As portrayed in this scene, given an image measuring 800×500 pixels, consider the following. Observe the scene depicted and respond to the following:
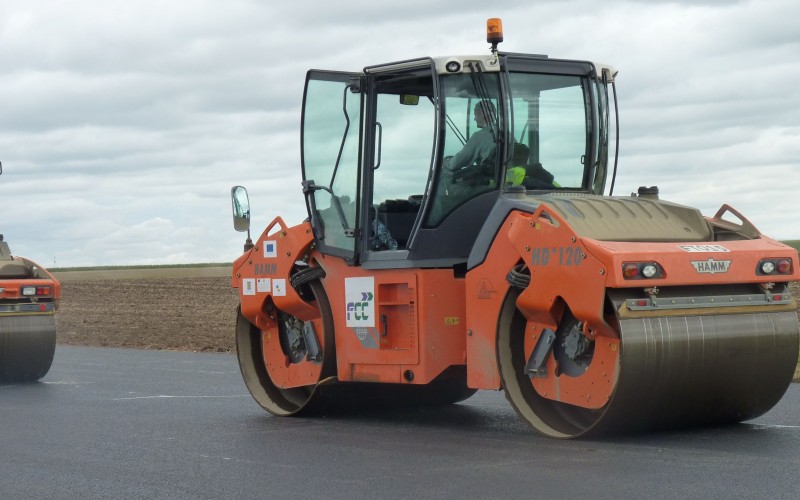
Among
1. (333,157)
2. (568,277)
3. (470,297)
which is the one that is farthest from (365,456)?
(333,157)

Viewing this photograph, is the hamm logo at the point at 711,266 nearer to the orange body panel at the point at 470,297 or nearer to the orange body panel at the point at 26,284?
the orange body panel at the point at 470,297

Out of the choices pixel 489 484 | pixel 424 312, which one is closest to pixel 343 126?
pixel 424 312

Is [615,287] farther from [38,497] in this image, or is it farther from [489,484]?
[38,497]

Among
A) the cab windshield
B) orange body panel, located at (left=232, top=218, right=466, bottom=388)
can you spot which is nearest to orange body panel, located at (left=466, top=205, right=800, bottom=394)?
orange body panel, located at (left=232, top=218, right=466, bottom=388)

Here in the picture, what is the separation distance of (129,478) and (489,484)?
84.3 inches

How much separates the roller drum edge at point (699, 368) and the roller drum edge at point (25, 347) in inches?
347

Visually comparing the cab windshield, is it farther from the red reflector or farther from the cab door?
the red reflector

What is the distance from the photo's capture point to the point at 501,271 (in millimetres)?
8859

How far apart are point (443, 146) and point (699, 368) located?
2.61m

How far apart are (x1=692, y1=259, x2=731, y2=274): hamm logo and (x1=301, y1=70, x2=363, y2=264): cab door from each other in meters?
3.00

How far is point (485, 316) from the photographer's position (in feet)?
29.6

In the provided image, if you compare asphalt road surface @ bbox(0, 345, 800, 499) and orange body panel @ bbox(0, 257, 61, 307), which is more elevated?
orange body panel @ bbox(0, 257, 61, 307)

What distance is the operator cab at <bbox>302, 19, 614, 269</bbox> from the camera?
375 inches

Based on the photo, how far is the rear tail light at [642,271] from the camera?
311 inches
